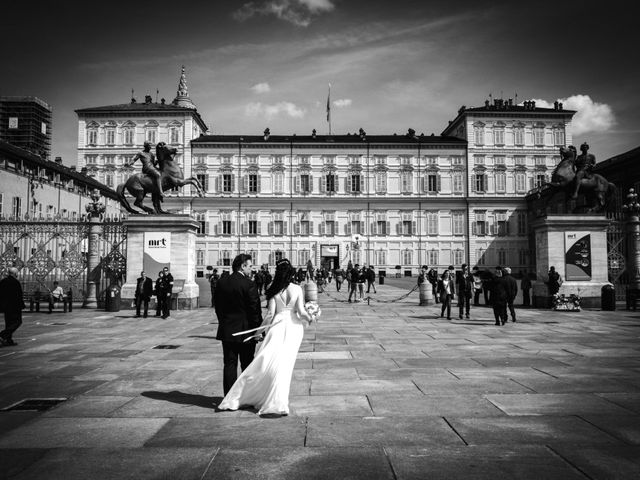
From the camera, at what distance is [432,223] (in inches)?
2248

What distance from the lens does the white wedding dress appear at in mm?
5008

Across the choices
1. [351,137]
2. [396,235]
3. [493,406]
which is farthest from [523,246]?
[493,406]

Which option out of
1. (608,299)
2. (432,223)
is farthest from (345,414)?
(432,223)

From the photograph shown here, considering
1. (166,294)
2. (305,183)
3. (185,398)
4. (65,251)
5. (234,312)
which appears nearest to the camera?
(234,312)

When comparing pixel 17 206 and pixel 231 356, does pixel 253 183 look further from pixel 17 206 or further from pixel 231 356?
pixel 231 356

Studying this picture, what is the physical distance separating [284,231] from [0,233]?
38.7 m

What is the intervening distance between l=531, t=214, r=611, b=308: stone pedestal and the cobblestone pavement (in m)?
8.19

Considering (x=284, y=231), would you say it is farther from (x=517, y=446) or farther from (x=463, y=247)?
(x=517, y=446)

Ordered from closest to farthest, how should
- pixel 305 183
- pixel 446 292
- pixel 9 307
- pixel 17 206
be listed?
1. pixel 9 307
2. pixel 446 292
3. pixel 17 206
4. pixel 305 183

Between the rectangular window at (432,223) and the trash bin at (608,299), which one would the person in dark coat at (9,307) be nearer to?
the trash bin at (608,299)

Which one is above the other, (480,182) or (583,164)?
(480,182)

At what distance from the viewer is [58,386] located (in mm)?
6332

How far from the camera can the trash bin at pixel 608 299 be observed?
16812 mm

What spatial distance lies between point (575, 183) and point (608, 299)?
4.23 metres
